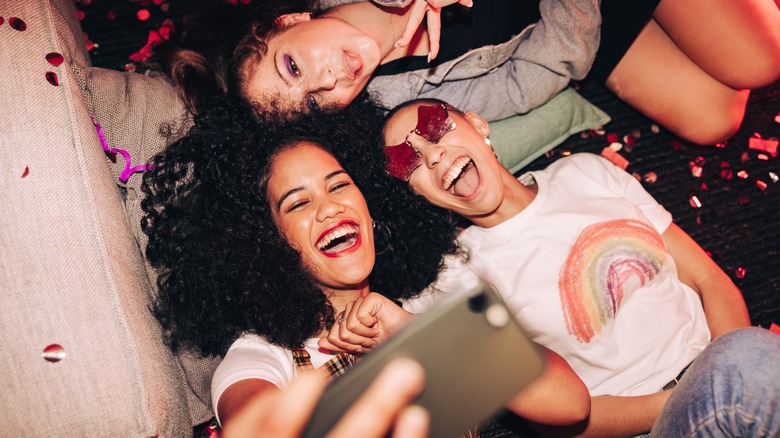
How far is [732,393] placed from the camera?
4.56 ft

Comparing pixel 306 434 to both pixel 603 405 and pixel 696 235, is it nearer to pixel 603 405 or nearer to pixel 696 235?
pixel 603 405

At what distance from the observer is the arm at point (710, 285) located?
79.7 inches

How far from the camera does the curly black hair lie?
190cm

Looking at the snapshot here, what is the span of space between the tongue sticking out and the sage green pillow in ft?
1.33

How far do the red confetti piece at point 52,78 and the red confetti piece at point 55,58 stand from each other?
5cm

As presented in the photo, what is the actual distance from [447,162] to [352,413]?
1396 mm

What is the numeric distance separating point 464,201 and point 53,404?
1.51m

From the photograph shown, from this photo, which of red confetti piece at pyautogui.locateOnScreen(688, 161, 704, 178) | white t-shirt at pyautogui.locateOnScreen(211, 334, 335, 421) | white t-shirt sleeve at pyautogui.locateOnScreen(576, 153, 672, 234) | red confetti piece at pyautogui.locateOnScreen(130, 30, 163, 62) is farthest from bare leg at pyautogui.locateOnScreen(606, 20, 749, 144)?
red confetti piece at pyautogui.locateOnScreen(130, 30, 163, 62)

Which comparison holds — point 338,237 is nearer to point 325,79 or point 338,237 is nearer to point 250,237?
point 250,237

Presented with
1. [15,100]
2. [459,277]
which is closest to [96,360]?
[15,100]

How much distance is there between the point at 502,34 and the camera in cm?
250

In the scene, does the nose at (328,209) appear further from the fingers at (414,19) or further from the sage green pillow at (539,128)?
the sage green pillow at (539,128)

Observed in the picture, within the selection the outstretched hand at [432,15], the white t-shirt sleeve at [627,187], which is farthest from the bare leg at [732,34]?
the outstretched hand at [432,15]

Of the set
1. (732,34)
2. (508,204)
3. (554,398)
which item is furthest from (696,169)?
(554,398)
